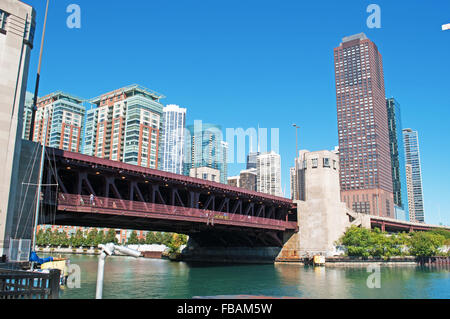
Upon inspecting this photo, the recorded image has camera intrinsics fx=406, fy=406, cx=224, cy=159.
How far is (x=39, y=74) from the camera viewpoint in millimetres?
47312

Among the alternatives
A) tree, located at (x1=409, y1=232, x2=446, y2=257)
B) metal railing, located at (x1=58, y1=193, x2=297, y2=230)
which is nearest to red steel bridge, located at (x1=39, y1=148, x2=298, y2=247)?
metal railing, located at (x1=58, y1=193, x2=297, y2=230)

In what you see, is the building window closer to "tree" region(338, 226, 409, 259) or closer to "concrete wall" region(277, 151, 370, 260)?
"concrete wall" region(277, 151, 370, 260)

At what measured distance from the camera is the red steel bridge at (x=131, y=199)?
50625 millimetres

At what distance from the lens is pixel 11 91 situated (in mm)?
40750

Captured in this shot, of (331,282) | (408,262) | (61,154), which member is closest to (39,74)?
(61,154)

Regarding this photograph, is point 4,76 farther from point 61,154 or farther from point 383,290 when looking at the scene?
point 383,290

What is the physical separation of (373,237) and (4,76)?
84.0m

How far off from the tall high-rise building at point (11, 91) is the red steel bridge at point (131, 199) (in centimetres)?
556

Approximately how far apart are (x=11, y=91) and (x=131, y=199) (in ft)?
73.0

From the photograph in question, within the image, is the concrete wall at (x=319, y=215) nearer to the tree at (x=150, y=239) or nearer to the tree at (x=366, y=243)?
the tree at (x=366, y=243)

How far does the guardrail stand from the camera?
22281 millimetres

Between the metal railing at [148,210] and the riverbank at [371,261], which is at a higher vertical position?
the metal railing at [148,210]

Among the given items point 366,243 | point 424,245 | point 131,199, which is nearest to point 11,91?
point 131,199

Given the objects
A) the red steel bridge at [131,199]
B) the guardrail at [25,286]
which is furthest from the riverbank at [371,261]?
the guardrail at [25,286]
